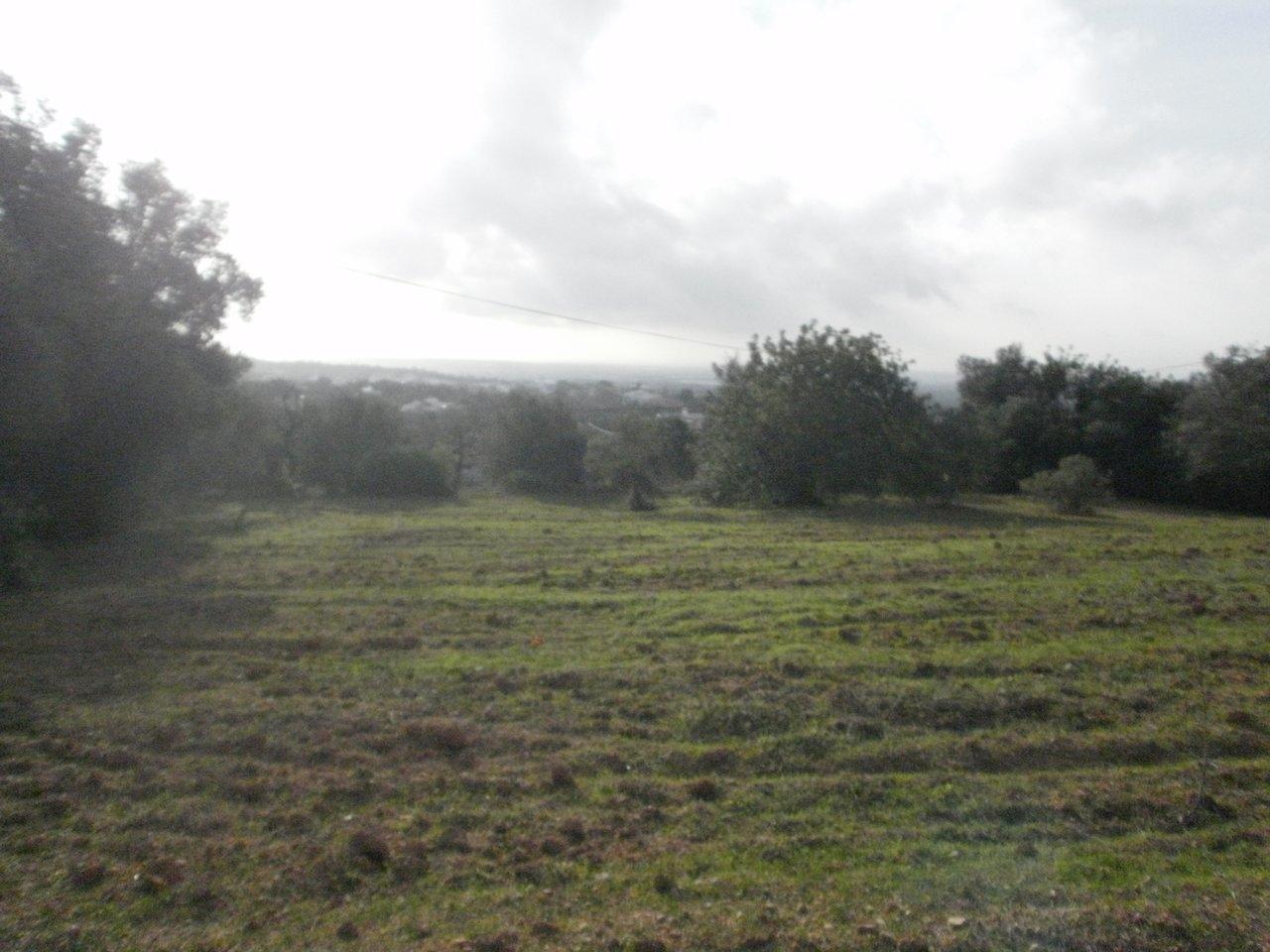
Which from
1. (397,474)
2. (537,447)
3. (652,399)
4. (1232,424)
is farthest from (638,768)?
(652,399)

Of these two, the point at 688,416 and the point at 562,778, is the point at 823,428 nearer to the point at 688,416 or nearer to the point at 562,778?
the point at 688,416

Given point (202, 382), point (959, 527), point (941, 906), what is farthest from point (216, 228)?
point (941, 906)

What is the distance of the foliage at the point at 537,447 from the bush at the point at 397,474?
3.70 m

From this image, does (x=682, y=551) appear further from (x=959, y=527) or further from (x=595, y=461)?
(x=595, y=461)

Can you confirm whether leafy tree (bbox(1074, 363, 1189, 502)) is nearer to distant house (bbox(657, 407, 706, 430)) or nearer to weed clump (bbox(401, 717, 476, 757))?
distant house (bbox(657, 407, 706, 430))

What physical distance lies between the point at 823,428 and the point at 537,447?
10222mm

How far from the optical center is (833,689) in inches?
301

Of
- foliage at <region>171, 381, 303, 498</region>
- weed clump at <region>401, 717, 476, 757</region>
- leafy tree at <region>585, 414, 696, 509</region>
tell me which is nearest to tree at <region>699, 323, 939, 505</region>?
leafy tree at <region>585, 414, 696, 509</region>

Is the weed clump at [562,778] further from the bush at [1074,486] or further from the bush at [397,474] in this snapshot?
the bush at [397,474]

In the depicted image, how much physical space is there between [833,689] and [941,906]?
3125mm

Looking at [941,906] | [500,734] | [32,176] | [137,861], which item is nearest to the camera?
[941,906]

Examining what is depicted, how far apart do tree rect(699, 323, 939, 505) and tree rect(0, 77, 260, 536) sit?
44.3 feet

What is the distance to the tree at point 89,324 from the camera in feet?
46.2

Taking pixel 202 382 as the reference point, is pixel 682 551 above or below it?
below
